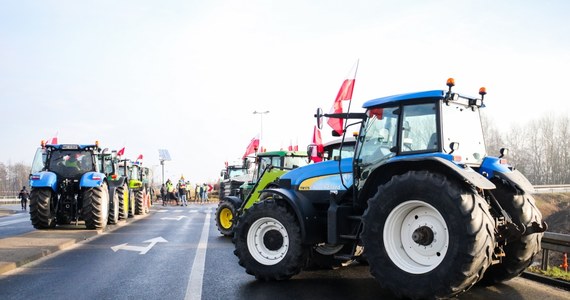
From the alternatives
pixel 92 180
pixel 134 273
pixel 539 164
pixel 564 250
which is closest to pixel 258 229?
pixel 134 273

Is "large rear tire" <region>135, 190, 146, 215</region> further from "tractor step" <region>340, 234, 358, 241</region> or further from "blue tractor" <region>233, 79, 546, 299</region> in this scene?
"tractor step" <region>340, 234, 358, 241</region>

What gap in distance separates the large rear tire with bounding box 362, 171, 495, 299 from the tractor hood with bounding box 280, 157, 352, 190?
4.73ft

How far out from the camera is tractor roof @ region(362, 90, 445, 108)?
6.53 meters

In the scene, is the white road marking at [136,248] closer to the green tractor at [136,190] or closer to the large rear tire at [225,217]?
the large rear tire at [225,217]

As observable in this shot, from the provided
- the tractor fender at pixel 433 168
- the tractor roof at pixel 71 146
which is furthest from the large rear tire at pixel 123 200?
the tractor fender at pixel 433 168

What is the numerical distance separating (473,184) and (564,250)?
3.67m

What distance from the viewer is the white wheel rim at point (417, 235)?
19.2 feet

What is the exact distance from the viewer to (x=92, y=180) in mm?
14969

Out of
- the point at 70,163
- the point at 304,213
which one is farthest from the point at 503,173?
the point at 70,163

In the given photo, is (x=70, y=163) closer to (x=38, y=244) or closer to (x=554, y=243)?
(x=38, y=244)

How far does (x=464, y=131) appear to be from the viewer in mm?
6867

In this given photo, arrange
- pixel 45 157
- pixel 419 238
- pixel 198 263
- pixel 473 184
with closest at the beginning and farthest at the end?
1. pixel 473 184
2. pixel 419 238
3. pixel 198 263
4. pixel 45 157

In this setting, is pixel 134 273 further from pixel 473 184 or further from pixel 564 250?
pixel 564 250

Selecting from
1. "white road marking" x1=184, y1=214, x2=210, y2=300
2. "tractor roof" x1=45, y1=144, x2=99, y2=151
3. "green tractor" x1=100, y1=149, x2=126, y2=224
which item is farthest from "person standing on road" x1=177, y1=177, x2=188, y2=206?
"white road marking" x1=184, y1=214, x2=210, y2=300
